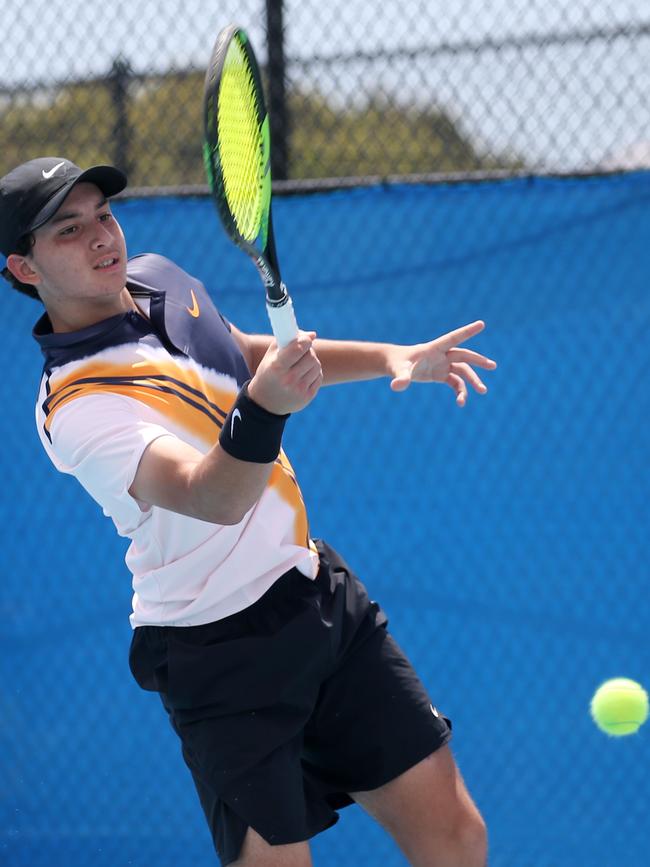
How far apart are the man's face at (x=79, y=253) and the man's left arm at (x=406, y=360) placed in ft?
1.37

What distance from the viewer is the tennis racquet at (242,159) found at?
178 cm

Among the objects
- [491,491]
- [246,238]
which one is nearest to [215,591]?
[246,238]

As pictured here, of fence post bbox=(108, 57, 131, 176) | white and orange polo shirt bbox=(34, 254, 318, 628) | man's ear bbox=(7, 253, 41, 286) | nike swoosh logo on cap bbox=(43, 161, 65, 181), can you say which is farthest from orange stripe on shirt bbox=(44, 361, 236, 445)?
fence post bbox=(108, 57, 131, 176)

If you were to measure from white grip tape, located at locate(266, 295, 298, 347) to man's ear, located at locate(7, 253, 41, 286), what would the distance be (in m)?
0.86

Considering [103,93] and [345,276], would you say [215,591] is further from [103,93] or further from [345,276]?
[103,93]

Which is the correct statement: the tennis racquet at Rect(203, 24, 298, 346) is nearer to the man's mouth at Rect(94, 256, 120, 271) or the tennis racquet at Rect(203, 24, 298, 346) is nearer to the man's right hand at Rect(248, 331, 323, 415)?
the man's right hand at Rect(248, 331, 323, 415)

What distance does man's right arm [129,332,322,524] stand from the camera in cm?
180

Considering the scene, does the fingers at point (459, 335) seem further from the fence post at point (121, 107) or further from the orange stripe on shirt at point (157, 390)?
the fence post at point (121, 107)

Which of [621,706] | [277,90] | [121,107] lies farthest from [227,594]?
[121,107]

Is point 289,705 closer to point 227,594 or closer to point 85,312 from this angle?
point 227,594

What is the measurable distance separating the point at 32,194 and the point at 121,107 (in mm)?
1661

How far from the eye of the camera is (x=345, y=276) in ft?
12.2

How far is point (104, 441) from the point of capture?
85.0 inches

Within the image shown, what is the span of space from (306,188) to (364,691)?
167cm
